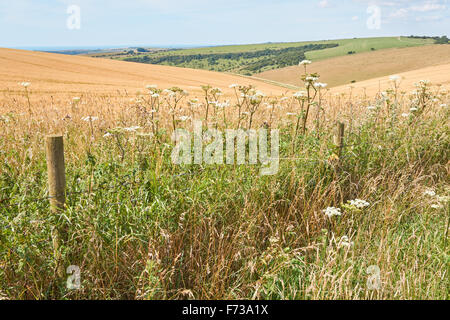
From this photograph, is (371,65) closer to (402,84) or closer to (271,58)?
(402,84)

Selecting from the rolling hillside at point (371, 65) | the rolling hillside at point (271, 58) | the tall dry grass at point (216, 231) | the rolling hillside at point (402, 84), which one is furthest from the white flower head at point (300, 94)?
the rolling hillside at point (271, 58)

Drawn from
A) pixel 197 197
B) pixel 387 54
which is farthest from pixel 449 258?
pixel 387 54

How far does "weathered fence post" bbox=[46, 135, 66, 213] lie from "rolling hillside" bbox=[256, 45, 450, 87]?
6959 centimetres

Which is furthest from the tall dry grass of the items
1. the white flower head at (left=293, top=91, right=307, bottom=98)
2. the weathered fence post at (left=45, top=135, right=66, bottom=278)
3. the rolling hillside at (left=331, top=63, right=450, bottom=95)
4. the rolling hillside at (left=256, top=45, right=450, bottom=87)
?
the rolling hillside at (left=256, top=45, right=450, bottom=87)

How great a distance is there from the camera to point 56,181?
2.67m

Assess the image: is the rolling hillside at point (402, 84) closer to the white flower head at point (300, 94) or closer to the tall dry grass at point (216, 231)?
the white flower head at point (300, 94)

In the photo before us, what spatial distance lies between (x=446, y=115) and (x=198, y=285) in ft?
17.5

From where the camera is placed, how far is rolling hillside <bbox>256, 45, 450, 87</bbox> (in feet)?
230

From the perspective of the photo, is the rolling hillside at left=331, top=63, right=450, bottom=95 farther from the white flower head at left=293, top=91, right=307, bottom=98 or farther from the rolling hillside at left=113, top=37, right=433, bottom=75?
the rolling hillside at left=113, top=37, right=433, bottom=75

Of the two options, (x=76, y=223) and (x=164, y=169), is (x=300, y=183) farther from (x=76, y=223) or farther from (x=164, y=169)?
(x=76, y=223)

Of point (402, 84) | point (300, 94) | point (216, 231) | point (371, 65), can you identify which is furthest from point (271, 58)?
point (216, 231)

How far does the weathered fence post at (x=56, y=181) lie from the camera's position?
2.61 meters

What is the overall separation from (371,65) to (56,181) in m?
86.8
